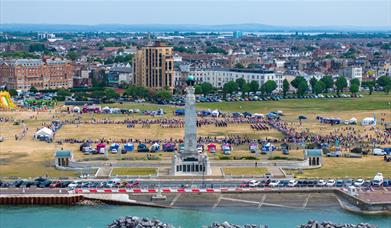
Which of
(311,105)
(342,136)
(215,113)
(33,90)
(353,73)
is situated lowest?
(33,90)

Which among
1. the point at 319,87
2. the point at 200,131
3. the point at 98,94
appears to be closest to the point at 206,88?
the point at 98,94

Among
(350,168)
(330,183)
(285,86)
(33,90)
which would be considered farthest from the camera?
(33,90)

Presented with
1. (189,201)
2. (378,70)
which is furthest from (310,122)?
(378,70)

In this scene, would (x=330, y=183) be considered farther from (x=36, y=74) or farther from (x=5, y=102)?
(x=36, y=74)

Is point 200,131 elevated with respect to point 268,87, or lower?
elevated

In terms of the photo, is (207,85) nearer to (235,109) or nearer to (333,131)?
(235,109)

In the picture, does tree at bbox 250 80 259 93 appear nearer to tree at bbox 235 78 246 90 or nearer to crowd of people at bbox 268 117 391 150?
tree at bbox 235 78 246 90
